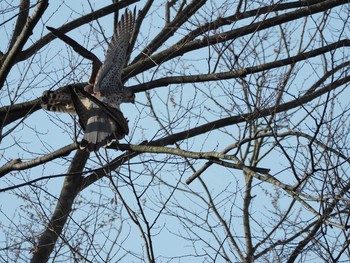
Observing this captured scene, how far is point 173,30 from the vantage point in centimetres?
724

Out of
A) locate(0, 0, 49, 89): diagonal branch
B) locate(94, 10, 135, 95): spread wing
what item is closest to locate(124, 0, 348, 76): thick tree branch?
locate(94, 10, 135, 95): spread wing

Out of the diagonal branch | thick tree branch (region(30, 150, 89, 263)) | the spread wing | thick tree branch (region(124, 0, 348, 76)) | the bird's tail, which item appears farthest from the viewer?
the spread wing

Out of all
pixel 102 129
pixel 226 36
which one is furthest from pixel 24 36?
pixel 226 36

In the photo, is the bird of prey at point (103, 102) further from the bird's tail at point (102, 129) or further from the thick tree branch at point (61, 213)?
the thick tree branch at point (61, 213)

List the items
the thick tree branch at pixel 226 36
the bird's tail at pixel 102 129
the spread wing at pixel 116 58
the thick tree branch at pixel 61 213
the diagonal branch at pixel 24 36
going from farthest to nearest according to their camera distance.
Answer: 1. the spread wing at pixel 116 58
2. the thick tree branch at pixel 226 36
3. the thick tree branch at pixel 61 213
4. the bird's tail at pixel 102 129
5. the diagonal branch at pixel 24 36

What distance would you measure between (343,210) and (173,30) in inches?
122

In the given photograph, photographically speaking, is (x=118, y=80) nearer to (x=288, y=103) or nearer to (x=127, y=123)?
(x=127, y=123)

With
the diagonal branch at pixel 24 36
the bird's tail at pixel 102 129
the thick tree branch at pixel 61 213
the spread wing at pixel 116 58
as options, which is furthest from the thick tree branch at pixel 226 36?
the diagonal branch at pixel 24 36

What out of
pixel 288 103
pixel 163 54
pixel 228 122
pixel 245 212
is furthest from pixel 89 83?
pixel 245 212

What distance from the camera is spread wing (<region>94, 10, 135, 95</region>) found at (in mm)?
6797

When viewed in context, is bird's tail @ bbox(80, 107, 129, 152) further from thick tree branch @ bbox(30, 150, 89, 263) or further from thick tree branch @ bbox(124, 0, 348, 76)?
thick tree branch @ bbox(124, 0, 348, 76)

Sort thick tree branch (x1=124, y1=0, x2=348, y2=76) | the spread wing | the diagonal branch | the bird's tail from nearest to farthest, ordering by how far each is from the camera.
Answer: the diagonal branch → the bird's tail → thick tree branch (x1=124, y1=0, x2=348, y2=76) → the spread wing

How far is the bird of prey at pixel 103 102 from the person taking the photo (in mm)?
5695

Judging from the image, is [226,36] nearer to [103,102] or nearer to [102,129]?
[103,102]
